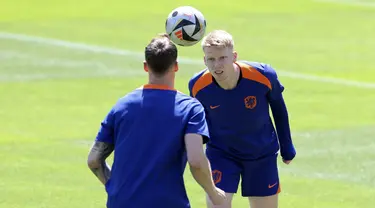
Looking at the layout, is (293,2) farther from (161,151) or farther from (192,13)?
(161,151)

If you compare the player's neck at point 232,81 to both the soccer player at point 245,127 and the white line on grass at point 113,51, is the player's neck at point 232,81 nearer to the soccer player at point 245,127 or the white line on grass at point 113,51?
the soccer player at point 245,127

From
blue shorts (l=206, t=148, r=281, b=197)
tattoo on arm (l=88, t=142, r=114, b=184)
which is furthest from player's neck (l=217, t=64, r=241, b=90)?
tattoo on arm (l=88, t=142, r=114, b=184)

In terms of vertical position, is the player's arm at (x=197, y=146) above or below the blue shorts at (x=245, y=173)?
above

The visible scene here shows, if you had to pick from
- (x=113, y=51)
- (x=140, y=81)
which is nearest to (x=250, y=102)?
(x=140, y=81)

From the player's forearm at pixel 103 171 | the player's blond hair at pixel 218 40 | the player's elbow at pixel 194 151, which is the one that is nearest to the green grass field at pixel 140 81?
the player's blond hair at pixel 218 40

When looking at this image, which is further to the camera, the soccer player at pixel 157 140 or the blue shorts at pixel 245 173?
the blue shorts at pixel 245 173

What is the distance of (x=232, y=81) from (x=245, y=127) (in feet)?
1.42

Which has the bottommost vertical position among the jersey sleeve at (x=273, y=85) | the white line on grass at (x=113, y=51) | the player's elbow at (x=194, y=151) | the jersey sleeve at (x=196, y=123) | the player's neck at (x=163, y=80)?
the white line on grass at (x=113, y=51)

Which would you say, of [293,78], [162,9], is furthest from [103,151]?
[162,9]

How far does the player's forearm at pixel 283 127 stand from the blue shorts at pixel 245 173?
0.14 metres

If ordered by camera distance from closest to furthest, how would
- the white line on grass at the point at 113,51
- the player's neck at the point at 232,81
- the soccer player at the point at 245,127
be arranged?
the player's neck at the point at 232,81, the soccer player at the point at 245,127, the white line on grass at the point at 113,51

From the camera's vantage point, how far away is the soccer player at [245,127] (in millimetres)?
8367

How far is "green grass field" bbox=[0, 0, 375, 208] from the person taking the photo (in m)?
11.6

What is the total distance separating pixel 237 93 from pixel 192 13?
2.12 metres
